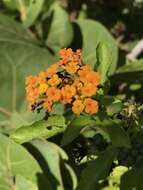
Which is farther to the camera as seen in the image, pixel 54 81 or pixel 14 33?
pixel 14 33

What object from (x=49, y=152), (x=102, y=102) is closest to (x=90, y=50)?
(x=49, y=152)

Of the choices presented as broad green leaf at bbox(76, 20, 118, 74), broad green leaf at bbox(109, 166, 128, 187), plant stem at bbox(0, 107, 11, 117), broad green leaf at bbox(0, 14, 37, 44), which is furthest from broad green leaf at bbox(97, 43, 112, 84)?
broad green leaf at bbox(76, 20, 118, 74)

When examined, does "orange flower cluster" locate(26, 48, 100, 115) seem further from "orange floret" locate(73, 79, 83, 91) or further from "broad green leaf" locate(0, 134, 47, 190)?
"broad green leaf" locate(0, 134, 47, 190)

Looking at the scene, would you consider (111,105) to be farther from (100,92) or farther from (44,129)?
(44,129)

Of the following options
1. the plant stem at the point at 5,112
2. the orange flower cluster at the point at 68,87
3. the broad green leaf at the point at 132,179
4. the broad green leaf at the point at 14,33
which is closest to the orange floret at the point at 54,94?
the orange flower cluster at the point at 68,87

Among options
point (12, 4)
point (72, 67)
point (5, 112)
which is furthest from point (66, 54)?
point (12, 4)
